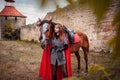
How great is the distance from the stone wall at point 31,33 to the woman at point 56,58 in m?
13.8

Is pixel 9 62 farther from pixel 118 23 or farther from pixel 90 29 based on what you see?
pixel 118 23

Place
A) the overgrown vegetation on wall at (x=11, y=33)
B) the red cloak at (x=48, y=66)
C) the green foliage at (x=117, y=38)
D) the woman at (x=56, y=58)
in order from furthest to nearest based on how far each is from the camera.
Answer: the overgrown vegetation on wall at (x=11, y=33) → the red cloak at (x=48, y=66) → the woman at (x=56, y=58) → the green foliage at (x=117, y=38)

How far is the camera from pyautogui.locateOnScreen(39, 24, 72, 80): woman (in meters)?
6.20

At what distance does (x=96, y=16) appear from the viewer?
3.54 ft

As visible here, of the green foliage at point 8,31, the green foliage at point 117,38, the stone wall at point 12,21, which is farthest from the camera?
the stone wall at point 12,21

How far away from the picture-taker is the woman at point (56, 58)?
6.20 meters

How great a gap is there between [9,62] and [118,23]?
9772 mm

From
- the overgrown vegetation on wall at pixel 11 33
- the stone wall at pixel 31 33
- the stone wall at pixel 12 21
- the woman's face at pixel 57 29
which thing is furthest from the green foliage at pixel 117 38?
the stone wall at pixel 12 21

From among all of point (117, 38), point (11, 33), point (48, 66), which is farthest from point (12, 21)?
point (117, 38)

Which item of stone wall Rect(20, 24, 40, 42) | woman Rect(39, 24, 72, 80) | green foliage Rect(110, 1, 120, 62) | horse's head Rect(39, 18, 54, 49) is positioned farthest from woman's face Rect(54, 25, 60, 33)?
stone wall Rect(20, 24, 40, 42)

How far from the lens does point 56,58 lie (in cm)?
629

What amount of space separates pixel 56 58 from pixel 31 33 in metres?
15.5

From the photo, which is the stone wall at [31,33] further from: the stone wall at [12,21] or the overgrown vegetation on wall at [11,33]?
the stone wall at [12,21]

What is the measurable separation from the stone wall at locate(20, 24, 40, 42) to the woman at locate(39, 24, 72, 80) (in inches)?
542
